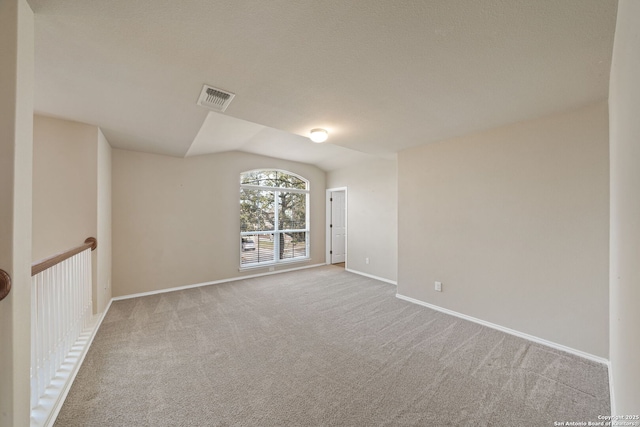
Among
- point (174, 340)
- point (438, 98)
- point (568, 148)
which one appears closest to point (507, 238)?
point (568, 148)

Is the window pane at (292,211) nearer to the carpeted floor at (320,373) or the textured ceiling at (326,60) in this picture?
the carpeted floor at (320,373)

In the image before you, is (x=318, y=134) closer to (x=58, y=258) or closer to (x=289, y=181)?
(x=58, y=258)

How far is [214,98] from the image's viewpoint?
2207 millimetres

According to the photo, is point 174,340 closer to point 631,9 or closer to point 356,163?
point 631,9

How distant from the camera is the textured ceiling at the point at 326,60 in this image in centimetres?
126

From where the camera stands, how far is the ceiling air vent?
208 centimetres

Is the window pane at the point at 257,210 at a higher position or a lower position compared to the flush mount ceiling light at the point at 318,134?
lower

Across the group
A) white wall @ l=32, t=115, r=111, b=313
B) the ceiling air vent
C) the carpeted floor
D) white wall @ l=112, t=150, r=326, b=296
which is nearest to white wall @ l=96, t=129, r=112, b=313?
white wall @ l=32, t=115, r=111, b=313

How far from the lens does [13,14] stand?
43.3 inches

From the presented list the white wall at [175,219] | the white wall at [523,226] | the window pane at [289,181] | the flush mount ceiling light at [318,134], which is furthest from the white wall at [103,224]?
the white wall at [523,226]

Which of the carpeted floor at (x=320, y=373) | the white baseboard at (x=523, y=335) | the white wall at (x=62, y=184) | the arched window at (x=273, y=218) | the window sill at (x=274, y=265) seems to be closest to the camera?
the carpeted floor at (x=320, y=373)

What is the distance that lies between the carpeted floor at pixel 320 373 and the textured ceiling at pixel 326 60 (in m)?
2.36

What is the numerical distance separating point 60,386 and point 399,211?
402cm

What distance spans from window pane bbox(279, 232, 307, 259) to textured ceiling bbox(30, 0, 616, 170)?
3.40 metres
